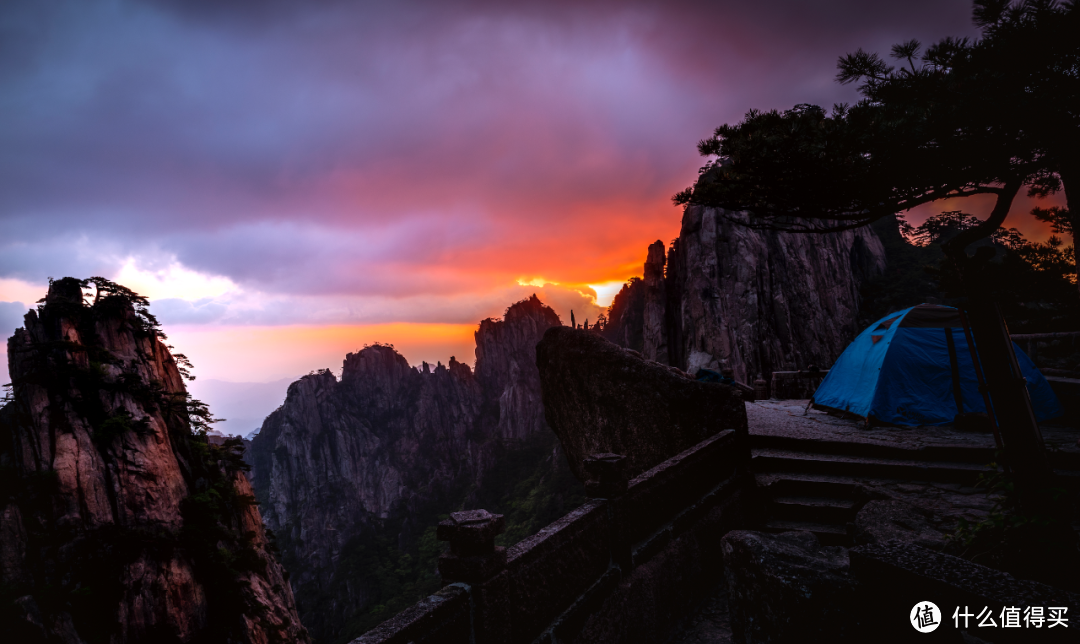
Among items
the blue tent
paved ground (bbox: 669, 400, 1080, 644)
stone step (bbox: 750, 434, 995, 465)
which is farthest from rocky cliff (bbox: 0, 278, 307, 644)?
the blue tent

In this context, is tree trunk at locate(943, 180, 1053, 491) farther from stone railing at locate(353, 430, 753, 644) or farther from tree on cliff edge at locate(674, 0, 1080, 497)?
stone railing at locate(353, 430, 753, 644)

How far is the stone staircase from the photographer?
20.4 ft

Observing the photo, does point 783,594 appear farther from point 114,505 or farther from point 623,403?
point 114,505

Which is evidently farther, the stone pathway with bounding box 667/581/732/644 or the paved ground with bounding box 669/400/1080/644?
the paved ground with bounding box 669/400/1080/644

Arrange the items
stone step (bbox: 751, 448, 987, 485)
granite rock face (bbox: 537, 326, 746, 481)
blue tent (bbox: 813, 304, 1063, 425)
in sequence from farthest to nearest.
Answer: blue tent (bbox: 813, 304, 1063, 425) → granite rock face (bbox: 537, 326, 746, 481) → stone step (bbox: 751, 448, 987, 485)

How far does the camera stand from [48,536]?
7684 millimetres

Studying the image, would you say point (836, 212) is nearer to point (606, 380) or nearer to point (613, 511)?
point (613, 511)

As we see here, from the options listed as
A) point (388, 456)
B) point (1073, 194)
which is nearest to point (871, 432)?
point (1073, 194)

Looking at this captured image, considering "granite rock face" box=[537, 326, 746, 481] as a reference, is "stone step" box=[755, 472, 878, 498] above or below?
below

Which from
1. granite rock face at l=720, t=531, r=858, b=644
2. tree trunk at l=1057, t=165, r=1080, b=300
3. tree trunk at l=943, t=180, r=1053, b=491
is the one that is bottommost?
granite rock face at l=720, t=531, r=858, b=644

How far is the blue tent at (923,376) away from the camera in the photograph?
866cm

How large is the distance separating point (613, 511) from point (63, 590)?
33.1 feet

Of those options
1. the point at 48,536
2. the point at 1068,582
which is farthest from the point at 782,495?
the point at 48,536

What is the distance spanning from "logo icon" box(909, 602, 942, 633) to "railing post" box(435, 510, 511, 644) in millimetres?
2492
